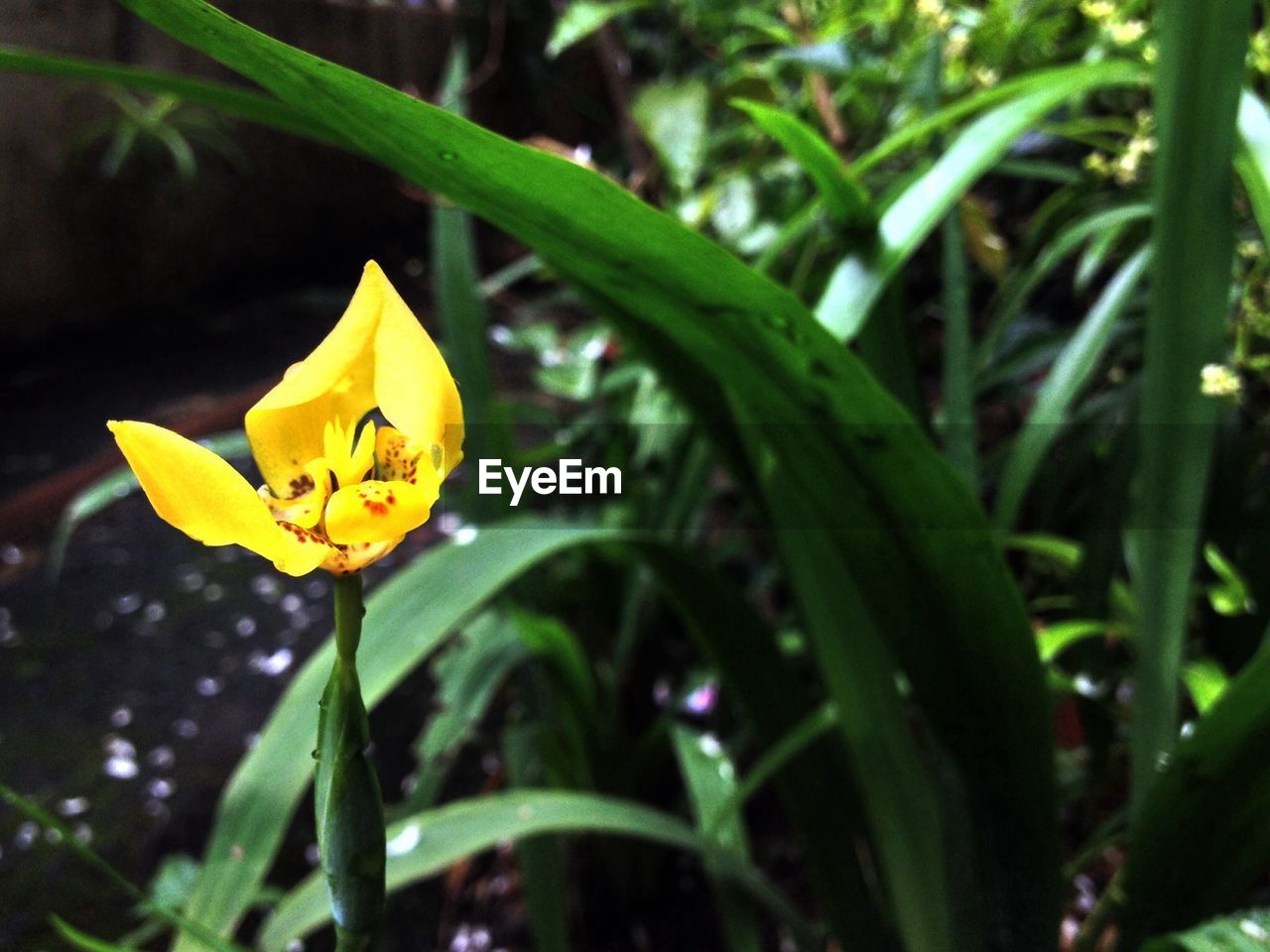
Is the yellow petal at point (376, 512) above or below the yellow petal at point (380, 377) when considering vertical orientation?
below

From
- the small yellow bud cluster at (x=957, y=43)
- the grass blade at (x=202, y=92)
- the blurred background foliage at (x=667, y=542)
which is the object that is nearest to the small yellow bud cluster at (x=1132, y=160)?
the blurred background foliage at (x=667, y=542)

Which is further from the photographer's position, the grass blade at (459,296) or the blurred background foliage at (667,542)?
the grass blade at (459,296)

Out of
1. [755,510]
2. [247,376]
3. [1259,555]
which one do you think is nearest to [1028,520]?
[1259,555]

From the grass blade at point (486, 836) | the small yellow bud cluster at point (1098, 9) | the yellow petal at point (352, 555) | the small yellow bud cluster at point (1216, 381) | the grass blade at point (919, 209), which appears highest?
the small yellow bud cluster at point (1098, 9)

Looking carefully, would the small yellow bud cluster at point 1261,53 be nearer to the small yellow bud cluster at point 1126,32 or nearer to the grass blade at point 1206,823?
the small yellow bud cluster at point 1126,32

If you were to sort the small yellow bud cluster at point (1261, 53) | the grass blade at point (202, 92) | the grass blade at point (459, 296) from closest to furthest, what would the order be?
the grass blade at point (202, 92)
the small yellow bud cluster at point (1261, 53)
the grass blade at point (459, 296)

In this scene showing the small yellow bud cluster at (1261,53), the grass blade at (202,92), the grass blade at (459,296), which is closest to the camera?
the grass blade at (202,92)

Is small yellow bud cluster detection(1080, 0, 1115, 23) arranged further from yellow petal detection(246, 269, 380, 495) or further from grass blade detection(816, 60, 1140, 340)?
yellow petal detection(246, 269, 380, 495)
